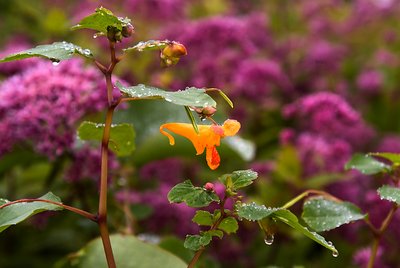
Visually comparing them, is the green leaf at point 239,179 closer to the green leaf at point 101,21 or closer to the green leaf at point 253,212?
the green leaf at point 253,212

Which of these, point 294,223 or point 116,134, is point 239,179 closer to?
point 294,223

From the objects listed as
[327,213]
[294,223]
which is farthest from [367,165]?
[294,223]

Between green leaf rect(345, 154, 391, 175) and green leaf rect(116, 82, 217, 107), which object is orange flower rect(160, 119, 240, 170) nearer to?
green leaf rect(116, 82, 217, 107)

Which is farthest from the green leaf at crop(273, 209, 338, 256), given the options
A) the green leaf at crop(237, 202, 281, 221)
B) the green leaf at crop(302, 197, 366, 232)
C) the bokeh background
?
the bokeh background

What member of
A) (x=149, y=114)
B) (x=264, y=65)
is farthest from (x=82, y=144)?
(x=264, y=65)

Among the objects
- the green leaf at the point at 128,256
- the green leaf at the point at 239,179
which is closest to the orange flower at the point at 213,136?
the green leaf at the point at 239,179

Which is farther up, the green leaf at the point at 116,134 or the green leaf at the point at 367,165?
the green leaf at the point at 116,134
